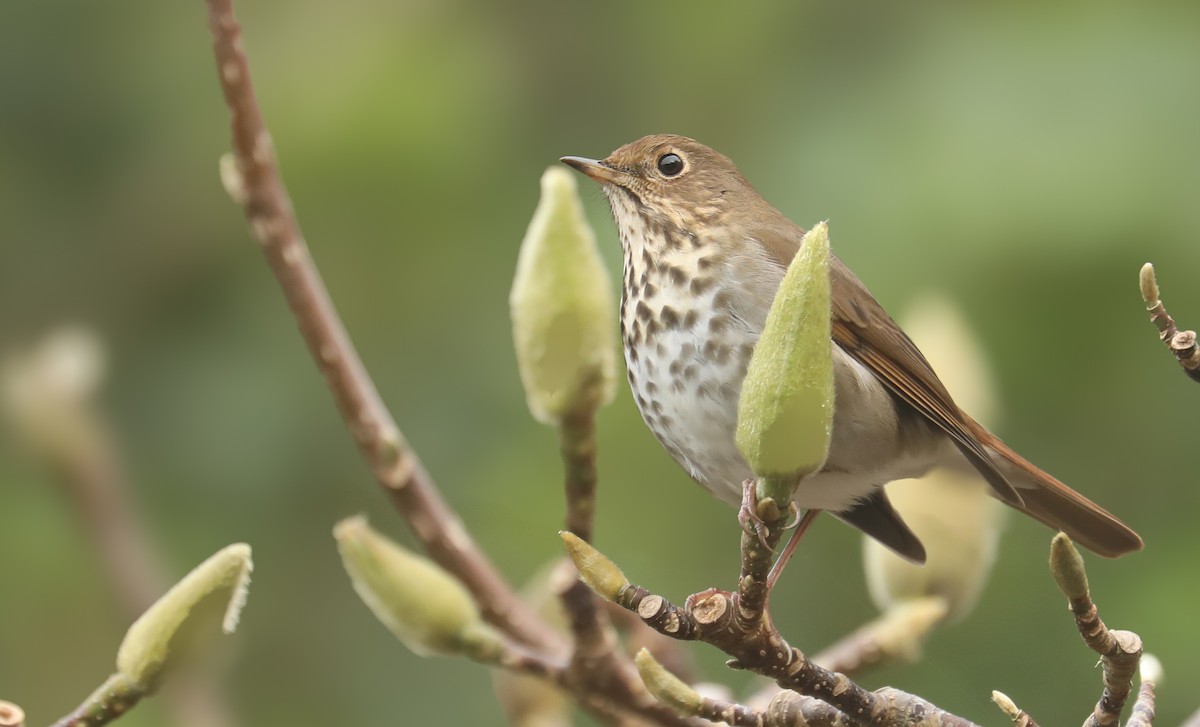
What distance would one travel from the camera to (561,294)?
162 centimetres

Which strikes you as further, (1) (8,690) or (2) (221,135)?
(2) (221,135)

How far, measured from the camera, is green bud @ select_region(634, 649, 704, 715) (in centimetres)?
153

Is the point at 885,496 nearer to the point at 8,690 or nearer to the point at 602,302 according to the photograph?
the point at 602,302

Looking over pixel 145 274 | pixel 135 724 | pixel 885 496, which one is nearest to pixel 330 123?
pixel 145 274

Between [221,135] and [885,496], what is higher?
[221,135]

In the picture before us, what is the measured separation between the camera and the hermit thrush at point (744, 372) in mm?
2277

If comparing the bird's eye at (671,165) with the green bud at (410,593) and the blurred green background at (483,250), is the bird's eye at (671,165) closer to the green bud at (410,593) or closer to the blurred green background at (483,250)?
the blurred green background at (483,250)

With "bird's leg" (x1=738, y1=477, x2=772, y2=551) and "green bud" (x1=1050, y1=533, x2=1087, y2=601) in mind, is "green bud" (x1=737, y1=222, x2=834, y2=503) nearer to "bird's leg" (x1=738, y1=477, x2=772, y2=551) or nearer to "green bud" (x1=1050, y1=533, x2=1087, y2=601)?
"bird's leg" (x1=738, y1=477, x2=772, y2=551)

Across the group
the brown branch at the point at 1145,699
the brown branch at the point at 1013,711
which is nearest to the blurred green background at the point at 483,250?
the brown branch at the point at 1145,699

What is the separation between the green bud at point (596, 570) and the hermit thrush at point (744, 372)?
2.54ft

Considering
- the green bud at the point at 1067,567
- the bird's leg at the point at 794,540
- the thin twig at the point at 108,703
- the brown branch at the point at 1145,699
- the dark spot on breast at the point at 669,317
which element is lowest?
the brown branch at the point at 1145,699

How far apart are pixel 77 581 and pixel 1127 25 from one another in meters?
2.47

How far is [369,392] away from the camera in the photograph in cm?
185

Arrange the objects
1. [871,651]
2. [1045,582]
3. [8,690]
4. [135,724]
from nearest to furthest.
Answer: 1. [871,651]
2. [1045,582]
3. [135,724]
4. [8,690]
